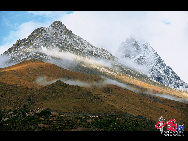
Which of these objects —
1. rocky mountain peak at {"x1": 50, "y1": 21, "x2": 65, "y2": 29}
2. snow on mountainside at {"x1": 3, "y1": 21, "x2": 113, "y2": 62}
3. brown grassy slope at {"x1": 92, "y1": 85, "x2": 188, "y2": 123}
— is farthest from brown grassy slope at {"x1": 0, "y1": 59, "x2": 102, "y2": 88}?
rocky mountain peak at {"x1": 50, "y1": 21, "x2": 65, "y2": 29}

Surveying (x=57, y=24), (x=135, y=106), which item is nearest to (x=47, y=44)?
(x=57, y=24)

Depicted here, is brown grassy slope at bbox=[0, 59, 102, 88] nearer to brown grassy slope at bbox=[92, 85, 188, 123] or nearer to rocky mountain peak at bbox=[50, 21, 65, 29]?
brown grassy slope at bbox=[92, 85, 188, 123]

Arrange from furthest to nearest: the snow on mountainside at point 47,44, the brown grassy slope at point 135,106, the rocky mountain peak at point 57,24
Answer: the rocky mountain peak at point 57,24 → the snow on mountainside at point 47,44 → the brown grassy slope at point 135,106

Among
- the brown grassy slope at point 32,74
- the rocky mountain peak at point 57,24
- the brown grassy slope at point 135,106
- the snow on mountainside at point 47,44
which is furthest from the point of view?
the rocky mountain peak at point 57,24

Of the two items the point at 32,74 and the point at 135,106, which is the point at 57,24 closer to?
the point at 32,74

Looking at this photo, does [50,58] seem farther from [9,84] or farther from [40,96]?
[40,96]

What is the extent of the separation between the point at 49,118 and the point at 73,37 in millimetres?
122776

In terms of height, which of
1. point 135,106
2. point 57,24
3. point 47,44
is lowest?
point 135,106

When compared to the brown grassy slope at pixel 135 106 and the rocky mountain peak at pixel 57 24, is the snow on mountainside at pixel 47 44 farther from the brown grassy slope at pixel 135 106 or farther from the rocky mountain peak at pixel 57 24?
the brown grassy slope at pixel 135 106

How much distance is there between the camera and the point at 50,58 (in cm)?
10150

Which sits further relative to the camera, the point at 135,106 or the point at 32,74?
the point at 32,74

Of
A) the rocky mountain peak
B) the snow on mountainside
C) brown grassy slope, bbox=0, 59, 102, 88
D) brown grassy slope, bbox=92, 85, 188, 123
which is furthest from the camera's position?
the rocky mountain peak

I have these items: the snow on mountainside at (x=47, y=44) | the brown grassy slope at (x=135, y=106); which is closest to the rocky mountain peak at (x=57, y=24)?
the snow on mountainside at (x=47, y=44)
